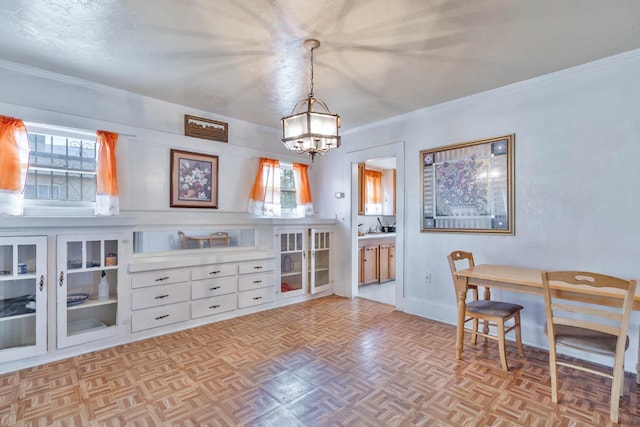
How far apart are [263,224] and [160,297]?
1606 mm

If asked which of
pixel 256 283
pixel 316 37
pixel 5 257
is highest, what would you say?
pixel 316 37

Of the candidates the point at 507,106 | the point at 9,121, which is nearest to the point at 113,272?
the point at 9,121

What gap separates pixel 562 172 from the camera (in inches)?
115

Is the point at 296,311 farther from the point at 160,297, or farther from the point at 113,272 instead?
the point at 113,272

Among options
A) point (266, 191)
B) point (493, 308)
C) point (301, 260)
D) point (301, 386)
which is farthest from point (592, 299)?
point (266, 191)

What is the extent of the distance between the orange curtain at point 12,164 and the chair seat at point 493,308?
417 centimetres

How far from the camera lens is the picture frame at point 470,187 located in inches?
129

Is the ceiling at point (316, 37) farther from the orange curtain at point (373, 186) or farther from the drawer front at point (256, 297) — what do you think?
the orange curtain at point (373, 186)

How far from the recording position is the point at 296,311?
13.9 ft

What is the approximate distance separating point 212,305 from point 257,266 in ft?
2.43

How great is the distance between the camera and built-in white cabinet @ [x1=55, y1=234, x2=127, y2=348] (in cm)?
279

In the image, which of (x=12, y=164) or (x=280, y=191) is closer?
(x=12, y=164)

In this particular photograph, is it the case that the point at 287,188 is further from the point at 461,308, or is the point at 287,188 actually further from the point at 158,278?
the point at 461,308

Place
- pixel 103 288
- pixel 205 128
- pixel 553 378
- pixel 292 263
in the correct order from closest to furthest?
pixel 553 378, pixel 103 288, pixel 205 128, pixel 292 263
